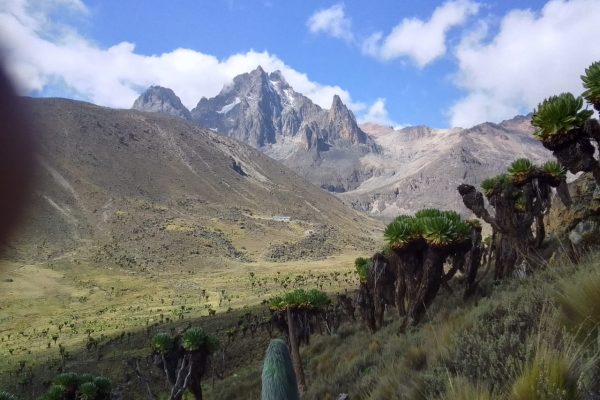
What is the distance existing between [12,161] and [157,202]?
127514 mm

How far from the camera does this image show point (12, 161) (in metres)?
7.11

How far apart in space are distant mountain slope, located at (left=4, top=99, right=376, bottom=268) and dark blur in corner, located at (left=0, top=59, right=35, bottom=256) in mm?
73538

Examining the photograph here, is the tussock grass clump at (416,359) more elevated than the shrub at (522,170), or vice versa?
the shrub at (522,170)

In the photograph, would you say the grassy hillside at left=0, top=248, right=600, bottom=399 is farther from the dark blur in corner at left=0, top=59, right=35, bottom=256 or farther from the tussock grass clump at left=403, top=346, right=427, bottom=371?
the dark blur in corner at left=0, top=59, right=35, bottom=256

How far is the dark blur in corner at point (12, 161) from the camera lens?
6422 millimetres

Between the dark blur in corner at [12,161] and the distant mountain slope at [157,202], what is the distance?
73.5 meters

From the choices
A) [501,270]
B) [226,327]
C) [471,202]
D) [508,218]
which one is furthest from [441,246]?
[226,327]

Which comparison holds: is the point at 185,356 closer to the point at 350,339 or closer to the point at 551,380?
the point at 350,339

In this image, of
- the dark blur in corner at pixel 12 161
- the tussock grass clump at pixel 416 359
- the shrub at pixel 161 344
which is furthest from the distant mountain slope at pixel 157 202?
the tussock grass clump at pixel 416 359

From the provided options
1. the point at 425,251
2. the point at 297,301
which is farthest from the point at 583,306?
the point at 297,301

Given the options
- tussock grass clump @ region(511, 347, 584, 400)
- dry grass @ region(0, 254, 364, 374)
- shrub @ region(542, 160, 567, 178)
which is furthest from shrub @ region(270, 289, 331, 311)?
dry grass @ region(0, 254, 364, 374)

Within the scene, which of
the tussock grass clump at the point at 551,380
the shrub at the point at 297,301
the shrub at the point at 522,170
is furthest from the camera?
the shrub at the point at 297,301

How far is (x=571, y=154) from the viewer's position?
10.0m

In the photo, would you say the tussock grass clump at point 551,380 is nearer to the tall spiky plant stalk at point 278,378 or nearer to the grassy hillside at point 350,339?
the grassy hillside at point 350,339
